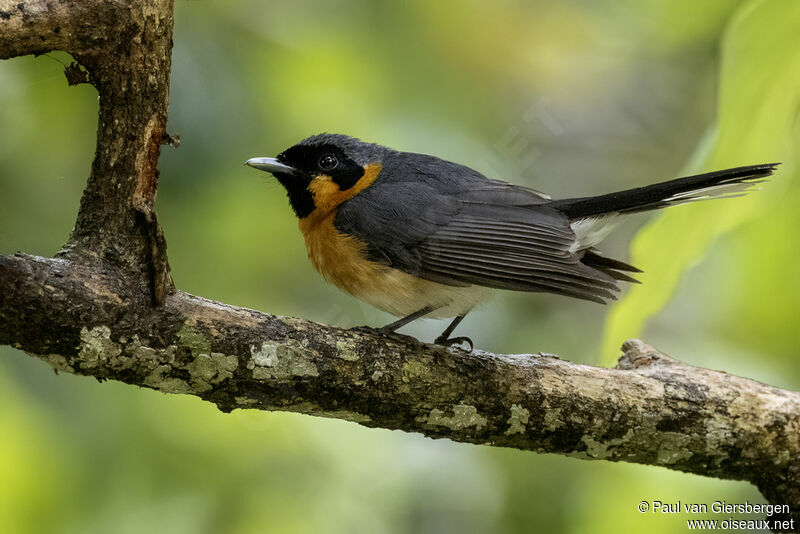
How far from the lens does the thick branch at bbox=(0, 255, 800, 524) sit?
2.27 m

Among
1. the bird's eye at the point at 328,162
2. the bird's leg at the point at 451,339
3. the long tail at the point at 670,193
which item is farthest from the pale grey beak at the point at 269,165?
the long tail at the point at 670,193

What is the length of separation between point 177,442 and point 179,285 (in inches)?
27.8

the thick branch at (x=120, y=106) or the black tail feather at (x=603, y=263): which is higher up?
the black tail feather at (x=603, y=263)

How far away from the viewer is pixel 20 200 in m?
3.52

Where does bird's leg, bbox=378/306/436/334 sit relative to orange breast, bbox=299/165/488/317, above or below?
below

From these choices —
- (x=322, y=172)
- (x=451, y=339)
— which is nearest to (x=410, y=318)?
(x=451, y=339)

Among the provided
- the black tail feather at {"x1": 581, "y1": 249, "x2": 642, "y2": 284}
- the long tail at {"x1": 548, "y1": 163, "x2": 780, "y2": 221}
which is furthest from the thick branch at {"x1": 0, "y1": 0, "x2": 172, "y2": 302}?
the black tail feather at {"x1": 581, "y1": 249, "x2": 642, "y2": 284}

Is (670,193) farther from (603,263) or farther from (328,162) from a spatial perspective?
(328,162)

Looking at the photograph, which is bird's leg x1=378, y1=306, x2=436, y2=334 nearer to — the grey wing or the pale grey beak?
the grey wing

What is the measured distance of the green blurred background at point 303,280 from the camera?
124 inches

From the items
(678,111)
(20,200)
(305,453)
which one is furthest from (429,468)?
(678,111)

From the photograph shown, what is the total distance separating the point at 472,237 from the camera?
335 centimetres

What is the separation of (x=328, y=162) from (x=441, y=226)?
735mm

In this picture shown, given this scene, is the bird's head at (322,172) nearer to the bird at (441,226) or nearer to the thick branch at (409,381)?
the bird at (441,226)
